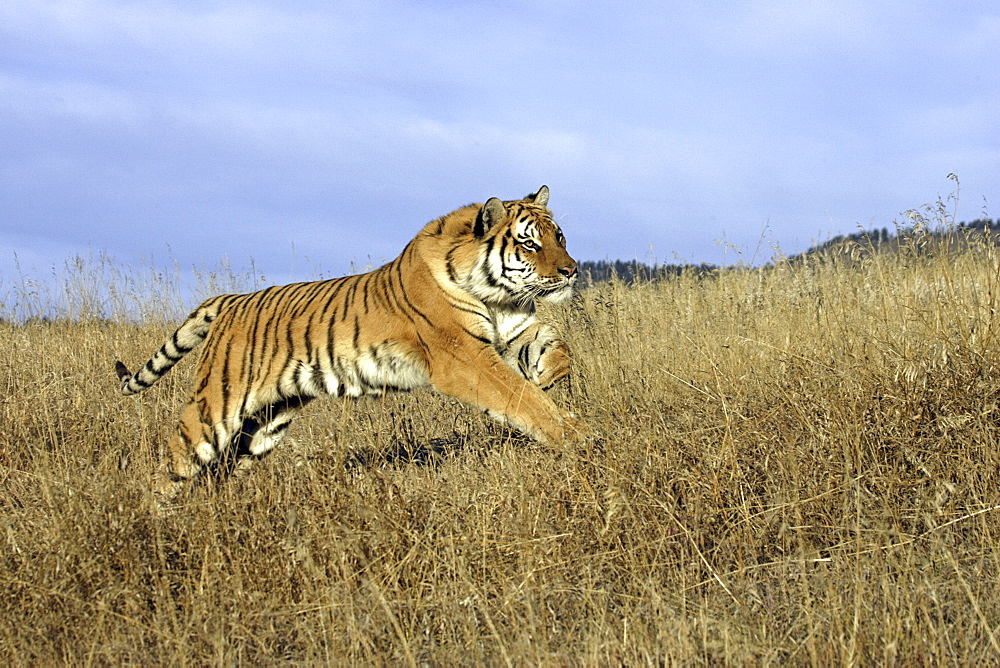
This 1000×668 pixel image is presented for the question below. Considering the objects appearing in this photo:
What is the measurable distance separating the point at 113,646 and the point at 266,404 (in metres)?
2.51

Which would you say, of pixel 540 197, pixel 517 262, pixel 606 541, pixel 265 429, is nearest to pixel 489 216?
pixel 517 262

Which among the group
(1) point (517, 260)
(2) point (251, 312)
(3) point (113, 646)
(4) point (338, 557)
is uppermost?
(1) point (517, 260)

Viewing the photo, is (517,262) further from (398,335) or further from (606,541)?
(606,541)

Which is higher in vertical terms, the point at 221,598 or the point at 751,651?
the point at 751,651

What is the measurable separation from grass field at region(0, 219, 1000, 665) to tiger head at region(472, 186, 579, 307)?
885 millimetres

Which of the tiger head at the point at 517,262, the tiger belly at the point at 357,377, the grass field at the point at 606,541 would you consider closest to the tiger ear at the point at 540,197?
the tiger head at the point at 517,262

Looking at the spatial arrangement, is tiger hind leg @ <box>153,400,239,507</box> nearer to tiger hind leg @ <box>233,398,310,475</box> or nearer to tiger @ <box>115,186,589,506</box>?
tiger @ <box>115,186,589,506</box>

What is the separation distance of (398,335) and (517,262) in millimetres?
824

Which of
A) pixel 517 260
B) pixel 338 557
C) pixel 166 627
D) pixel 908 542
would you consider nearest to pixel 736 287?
pixel 517 260

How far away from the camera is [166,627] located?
2.81 metres

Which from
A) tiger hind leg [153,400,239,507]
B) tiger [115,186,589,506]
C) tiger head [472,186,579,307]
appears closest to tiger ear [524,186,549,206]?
tiger [115,186,589,506]

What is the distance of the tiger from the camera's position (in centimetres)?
496

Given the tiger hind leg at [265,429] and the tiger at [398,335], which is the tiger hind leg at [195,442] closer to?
the tiger at [398,335]

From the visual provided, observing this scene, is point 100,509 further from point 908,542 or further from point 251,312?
point 908,542
